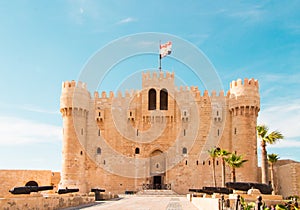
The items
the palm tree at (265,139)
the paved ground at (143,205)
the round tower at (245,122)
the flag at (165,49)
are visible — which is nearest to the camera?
the paved ground at (143,205)

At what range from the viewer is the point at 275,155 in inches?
1247

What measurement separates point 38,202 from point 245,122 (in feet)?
88.5

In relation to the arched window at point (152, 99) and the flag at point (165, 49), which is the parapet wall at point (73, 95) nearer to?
the arched window at point (152, 99)

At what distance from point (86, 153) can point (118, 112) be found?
5371 mm

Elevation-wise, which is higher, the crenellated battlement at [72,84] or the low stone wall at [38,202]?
the crenellated battlement at [72,84]

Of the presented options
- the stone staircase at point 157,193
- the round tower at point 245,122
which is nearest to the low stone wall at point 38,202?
the stone staircase at point 157,193

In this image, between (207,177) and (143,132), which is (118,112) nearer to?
(143,132)

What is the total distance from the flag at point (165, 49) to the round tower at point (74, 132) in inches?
360

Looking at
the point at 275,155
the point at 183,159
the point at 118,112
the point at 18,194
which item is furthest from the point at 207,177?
the point at 18,194

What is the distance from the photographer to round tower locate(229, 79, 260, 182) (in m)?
35.4

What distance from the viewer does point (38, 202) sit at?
503 inches

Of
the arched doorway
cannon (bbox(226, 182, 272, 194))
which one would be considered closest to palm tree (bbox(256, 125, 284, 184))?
cannon (bbox(226, 182, 272, 194))

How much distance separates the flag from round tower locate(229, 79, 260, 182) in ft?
25.1

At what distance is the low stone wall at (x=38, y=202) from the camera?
10938 mm
